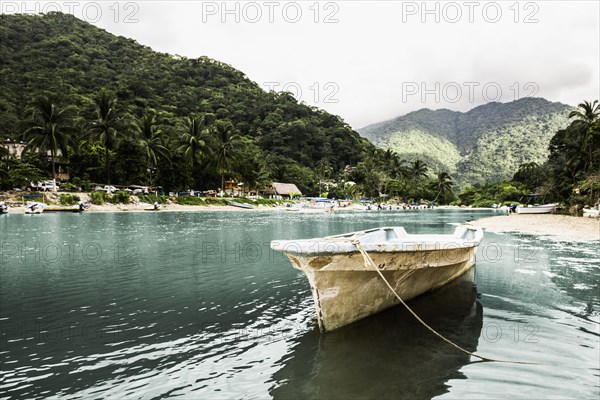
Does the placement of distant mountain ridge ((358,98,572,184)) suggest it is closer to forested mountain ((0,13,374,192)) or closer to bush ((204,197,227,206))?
forested mountain ((0,13,374,192))

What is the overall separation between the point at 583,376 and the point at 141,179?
197ft

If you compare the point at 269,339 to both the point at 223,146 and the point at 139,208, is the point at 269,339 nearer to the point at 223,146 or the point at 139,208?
the point at 139,208

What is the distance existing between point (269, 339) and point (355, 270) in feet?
6.18

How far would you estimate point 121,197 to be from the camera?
4778cm

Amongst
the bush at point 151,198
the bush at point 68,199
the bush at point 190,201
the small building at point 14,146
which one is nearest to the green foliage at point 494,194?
the bush at point 190,201

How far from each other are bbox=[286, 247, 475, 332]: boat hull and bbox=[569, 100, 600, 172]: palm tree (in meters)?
39.4

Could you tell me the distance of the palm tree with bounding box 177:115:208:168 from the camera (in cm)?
5969

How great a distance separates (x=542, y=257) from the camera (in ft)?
44.4

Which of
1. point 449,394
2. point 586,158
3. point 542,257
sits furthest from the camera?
point 586,158

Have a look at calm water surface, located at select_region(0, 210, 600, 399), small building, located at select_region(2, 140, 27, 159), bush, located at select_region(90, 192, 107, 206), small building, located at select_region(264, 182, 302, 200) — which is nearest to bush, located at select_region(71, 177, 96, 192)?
bush, located at select_region(90, 192, 107, 206)

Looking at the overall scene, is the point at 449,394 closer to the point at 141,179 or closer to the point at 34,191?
the point at 34,191

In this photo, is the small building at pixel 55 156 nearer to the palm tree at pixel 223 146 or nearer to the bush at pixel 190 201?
the bush at pixel 190 201

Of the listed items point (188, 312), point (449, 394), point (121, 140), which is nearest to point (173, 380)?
point (188, 312)

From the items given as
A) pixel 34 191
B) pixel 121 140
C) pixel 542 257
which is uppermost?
pixel 121 140
